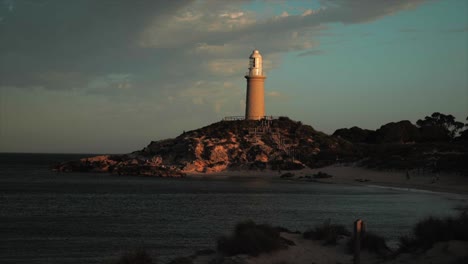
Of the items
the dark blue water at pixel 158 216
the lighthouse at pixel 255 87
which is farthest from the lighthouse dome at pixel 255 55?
the dark blue water at pixel 158 216

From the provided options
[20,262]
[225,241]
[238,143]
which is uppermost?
[238,143]

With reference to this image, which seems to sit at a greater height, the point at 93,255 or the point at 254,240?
the point at 254,240

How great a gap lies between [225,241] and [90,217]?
57.4ft

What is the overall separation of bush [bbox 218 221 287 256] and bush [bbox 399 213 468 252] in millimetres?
3647

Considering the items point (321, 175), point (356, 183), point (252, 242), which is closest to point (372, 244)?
point (252, 242)

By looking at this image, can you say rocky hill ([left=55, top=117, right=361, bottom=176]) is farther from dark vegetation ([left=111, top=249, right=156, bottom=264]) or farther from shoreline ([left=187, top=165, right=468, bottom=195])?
dark vegetation ([left=111, top=249, right=156, bottom=264])

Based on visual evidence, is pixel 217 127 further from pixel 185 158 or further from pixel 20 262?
pixel 20 262

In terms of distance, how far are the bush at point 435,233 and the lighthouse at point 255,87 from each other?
75.2 m

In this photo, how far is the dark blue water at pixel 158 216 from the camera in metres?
20.4

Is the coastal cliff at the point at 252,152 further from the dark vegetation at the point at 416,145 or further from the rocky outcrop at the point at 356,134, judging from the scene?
the rocky outcrop at the point at 356,134

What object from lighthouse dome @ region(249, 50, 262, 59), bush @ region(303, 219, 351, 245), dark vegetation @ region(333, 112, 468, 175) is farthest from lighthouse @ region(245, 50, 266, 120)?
bush @ region(303, 219, 351, 245)

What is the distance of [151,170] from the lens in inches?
3233

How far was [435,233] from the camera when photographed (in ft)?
46.7

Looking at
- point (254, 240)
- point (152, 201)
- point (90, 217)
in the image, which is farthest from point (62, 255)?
point (152, 201)
